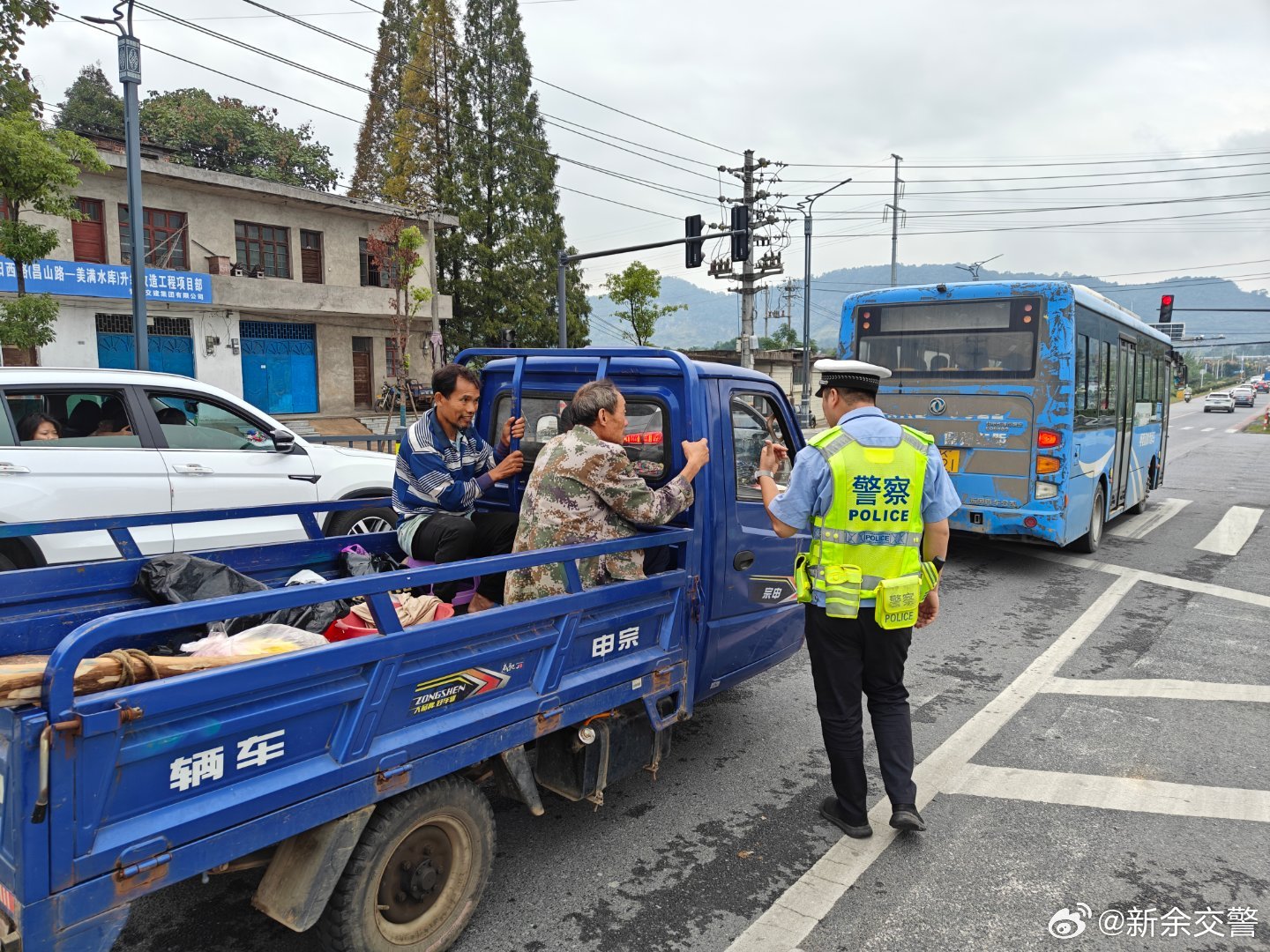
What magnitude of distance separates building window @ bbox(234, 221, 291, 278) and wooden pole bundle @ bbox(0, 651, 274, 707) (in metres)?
25.0

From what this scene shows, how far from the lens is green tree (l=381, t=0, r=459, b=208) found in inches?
1319

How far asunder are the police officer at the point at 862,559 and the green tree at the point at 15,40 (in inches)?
425

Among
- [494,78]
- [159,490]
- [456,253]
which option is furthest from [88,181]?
[159,490]

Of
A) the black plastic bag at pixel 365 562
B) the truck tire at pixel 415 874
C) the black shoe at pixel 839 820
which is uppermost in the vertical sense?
the black plastic bag at pixel 365 562

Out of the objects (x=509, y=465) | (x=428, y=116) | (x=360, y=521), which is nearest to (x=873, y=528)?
(x=509, y=465)

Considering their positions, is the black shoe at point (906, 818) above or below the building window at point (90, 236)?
below

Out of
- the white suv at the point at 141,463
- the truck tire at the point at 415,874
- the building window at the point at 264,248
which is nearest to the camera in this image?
the truck tire at the point at 415,874

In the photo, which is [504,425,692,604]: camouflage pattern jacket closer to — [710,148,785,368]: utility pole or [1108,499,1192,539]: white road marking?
[1108,499,1192,539]: white road marking

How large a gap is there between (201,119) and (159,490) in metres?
40.8

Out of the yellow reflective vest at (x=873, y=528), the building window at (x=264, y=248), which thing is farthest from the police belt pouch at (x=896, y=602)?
the building window at (x=264, y=248)

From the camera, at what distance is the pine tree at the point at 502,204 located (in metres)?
31.9

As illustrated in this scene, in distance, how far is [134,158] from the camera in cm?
1109

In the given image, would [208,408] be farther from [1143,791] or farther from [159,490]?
[1143,791]

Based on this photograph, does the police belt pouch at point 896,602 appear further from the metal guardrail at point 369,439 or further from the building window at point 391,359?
the building window at point 391,359
